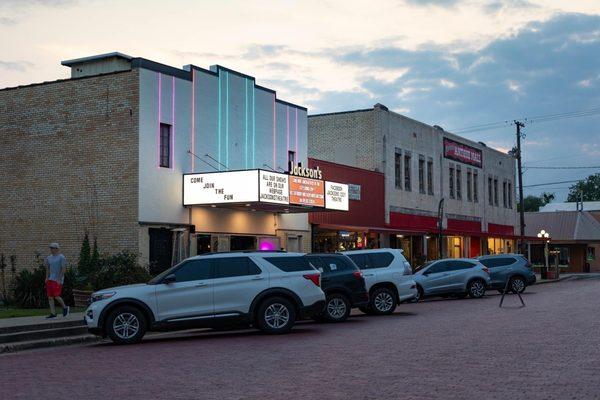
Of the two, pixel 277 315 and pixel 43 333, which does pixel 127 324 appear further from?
pixel 277 315

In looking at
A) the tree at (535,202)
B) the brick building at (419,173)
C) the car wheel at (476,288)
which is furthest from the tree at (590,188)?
the car wheel at (476,288)

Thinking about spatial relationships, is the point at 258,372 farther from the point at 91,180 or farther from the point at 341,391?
the point at 91,180

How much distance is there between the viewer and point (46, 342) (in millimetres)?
15828

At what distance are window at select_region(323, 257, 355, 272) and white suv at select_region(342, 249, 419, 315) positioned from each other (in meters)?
1.82

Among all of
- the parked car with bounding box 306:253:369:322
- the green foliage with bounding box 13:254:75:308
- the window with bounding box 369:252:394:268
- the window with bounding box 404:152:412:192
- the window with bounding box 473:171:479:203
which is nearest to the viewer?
the parked car with bounding box 306:253:369:322

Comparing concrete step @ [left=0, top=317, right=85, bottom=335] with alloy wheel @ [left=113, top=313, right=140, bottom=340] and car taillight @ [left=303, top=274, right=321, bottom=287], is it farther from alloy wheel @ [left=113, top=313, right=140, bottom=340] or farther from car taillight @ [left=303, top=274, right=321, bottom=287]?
car taillight @ [left=303, top=274, right=321, bottom=287]

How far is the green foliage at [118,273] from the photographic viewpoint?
23.5 metres

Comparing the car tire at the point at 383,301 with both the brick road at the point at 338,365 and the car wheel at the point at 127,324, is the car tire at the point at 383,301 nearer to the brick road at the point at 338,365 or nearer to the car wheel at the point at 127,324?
the brick road at the point at 338,365

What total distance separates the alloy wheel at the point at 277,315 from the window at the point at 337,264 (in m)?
3.57

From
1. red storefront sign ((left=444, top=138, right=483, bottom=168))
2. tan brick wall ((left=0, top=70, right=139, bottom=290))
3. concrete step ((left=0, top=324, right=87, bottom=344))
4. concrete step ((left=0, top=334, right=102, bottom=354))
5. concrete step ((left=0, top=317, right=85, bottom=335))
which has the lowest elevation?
concrete step ((left=0, top=334, right=102, bottom=354))

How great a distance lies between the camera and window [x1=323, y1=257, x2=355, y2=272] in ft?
65.1

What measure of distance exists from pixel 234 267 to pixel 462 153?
40.2 meters

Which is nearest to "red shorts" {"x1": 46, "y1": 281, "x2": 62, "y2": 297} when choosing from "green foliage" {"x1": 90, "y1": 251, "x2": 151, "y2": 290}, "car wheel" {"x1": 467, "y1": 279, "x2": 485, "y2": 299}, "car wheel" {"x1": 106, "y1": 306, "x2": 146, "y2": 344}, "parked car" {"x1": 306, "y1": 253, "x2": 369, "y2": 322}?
"car wheel" {"x1": 106, "y1": 306, "x2": 146, "y2": 344}

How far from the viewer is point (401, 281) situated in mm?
22016
